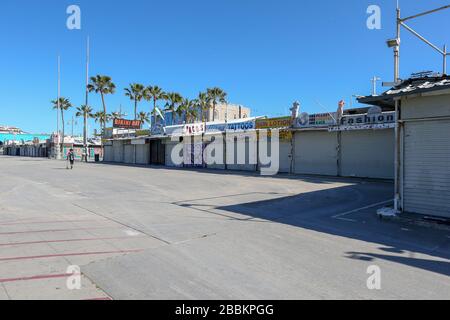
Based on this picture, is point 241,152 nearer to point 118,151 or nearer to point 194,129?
point 194,129

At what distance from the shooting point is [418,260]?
611cm

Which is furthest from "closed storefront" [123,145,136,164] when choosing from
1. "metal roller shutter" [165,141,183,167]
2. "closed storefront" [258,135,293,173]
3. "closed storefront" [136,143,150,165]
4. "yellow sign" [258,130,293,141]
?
"yellow sign" [258,130,293,141]

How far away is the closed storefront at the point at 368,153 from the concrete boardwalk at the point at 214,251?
10.7m

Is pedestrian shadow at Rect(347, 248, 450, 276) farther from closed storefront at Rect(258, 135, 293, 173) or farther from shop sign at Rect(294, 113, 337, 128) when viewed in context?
closed storefront at Rect(258, 135, 293, 173)

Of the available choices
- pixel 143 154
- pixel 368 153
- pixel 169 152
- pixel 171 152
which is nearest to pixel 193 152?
pixel 171 152

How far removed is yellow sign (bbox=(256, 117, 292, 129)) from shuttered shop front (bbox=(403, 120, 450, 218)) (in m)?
17.0

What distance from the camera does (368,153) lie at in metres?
22.6

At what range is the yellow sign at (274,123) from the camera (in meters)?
27.2

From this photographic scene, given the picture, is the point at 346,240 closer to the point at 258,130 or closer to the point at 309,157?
the point at 309,157

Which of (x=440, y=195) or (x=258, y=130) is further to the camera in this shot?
(x=258, y=130)

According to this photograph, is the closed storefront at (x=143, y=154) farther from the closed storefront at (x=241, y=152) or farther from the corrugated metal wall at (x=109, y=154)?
the closed storefront at (x=241, y=152)

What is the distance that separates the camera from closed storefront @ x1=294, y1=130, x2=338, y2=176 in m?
24.6
